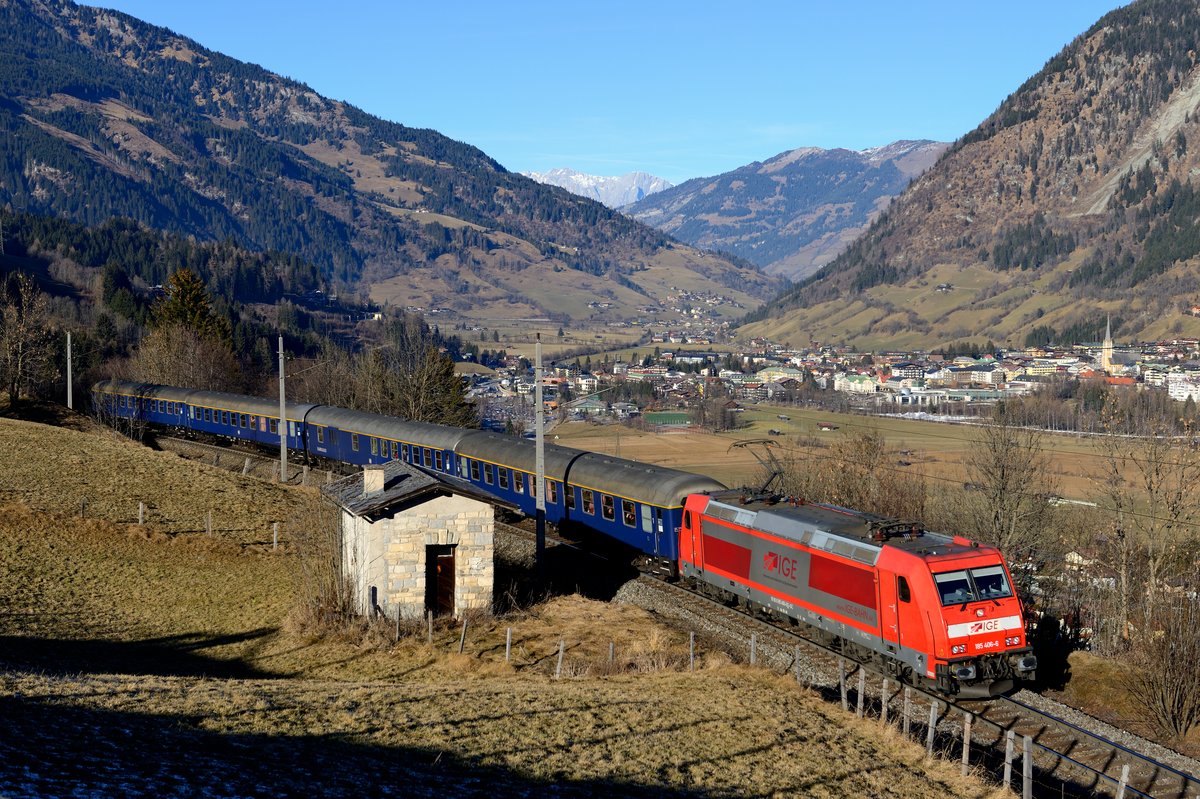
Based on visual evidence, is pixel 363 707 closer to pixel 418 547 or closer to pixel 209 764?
pixel 209 764

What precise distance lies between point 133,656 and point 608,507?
17.1m

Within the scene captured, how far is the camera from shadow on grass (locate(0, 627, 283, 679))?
89.5 ft

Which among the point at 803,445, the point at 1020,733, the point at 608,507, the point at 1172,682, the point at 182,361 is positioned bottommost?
the point at 803,445

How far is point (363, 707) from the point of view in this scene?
21.5 m

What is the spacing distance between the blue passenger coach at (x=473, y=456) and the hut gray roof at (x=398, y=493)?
431cm

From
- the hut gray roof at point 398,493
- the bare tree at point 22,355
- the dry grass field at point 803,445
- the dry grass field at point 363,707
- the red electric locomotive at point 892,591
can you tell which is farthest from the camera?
the dry grass field at point 803,445

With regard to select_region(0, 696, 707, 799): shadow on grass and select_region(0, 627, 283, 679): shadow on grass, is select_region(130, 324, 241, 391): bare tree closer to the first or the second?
select_region(0, 627, 283, 679): shadow on grass

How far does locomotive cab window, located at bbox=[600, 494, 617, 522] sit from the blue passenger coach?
0.04 meters

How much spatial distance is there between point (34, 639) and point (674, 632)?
1811 cm

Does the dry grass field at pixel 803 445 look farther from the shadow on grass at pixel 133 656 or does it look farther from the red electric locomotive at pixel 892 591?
the shadow on grass at pixel 133 656

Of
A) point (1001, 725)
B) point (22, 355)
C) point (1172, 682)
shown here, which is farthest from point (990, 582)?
point (22, 355)

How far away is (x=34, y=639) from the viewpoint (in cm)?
3036

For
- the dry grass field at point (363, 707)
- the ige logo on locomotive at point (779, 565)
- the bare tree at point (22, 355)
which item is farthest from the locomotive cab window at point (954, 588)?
the bare tree at point (22, 355)

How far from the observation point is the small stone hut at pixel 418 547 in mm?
31047
